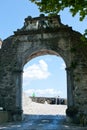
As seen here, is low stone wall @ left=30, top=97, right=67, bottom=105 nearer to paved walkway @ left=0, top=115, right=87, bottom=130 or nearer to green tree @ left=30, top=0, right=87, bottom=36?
paved walkway @ left=0, top=115, right=87, bottom=130

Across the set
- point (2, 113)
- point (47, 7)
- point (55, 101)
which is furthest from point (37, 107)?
point (47, 7)

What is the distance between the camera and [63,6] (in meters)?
9.89

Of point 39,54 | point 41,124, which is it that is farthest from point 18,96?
point 41,124

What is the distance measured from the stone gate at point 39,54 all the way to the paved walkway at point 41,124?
3.23 ft

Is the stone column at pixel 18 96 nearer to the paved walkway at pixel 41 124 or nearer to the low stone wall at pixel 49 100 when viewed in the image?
the paved walkway at pixel 41 124

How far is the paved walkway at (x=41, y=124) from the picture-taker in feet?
47.0

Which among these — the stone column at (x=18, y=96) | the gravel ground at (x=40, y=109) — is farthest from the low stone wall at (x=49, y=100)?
the stone column at (x=18, y=96)

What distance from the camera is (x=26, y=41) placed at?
19.2 metres

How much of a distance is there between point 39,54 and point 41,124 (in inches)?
205

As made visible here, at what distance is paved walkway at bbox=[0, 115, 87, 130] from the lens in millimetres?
14319

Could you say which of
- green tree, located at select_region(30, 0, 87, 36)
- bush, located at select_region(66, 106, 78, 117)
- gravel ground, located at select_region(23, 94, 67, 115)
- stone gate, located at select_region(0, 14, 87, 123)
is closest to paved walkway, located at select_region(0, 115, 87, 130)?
bush, located at select_region(66, 106, 78, 117)

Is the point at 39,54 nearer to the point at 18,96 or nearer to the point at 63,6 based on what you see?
the point at 18,96

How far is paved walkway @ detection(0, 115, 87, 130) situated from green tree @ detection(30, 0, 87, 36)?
5897 millimetres

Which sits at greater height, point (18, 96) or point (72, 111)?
point (18, 96)
